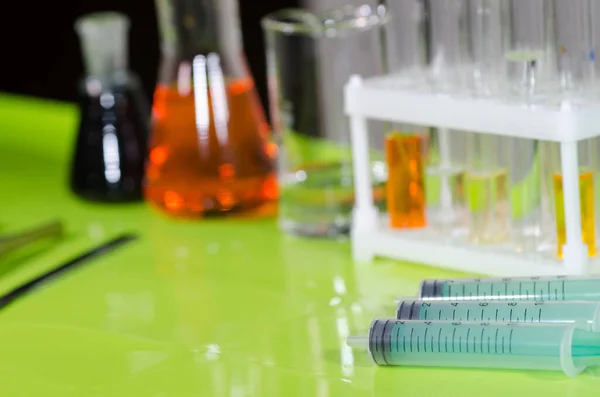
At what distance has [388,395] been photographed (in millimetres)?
827

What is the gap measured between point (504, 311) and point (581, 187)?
155mm

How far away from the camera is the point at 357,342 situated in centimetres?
90

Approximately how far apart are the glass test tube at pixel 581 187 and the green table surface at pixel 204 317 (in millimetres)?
125

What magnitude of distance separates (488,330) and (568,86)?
25 centimetres

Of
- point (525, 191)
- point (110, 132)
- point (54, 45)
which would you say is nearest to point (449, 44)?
point (525, 191)

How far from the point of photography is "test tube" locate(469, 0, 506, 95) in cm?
100

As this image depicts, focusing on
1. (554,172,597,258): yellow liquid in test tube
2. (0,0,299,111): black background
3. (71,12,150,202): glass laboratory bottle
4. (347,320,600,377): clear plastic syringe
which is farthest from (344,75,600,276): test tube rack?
(0,0,299,111): black background

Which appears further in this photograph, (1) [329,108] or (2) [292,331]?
(1) [329,108]

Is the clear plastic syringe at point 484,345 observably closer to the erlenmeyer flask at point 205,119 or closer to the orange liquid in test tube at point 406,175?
the orange liquid in test tube at point 406,175

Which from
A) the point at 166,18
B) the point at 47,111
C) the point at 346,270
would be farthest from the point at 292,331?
the point at 47,111

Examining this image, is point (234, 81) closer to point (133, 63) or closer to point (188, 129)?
point (188, 129)

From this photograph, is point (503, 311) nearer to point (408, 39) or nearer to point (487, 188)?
point (487, 188)

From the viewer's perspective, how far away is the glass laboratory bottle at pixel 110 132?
52.6 inches

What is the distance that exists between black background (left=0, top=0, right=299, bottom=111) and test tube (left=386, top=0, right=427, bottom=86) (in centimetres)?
67
